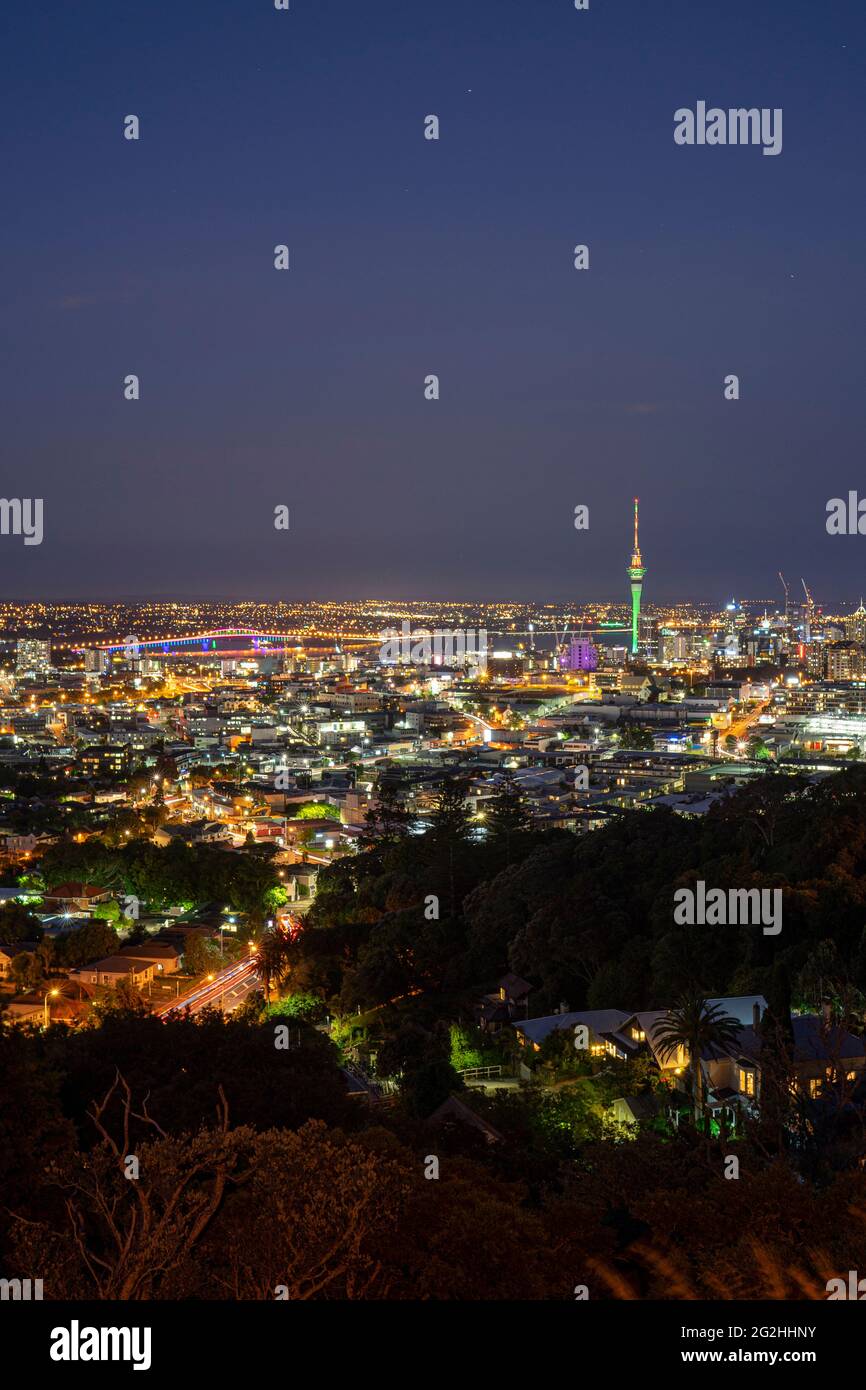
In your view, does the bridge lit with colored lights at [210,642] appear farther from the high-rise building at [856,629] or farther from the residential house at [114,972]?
the residential house at [114,972]

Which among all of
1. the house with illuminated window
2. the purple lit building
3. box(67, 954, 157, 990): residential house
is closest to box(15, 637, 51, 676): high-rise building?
the purple lit building

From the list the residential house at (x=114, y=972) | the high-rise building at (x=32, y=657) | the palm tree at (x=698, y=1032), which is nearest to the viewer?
the palm tree at (x=698, y=1032)

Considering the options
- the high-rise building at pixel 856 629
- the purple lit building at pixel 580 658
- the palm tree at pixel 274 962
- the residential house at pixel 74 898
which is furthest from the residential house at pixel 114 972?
the high-rise building at pixel 856 629

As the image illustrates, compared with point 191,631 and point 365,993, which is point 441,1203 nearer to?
point 365,993

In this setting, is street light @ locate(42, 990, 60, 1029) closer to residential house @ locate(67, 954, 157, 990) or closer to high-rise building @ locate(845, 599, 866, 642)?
residential house @ locate(67, 954, 157, 990)

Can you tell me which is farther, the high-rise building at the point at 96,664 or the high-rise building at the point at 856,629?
the high-rise building at the point at 856,629

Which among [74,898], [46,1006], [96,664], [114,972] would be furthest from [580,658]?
[46,1006]

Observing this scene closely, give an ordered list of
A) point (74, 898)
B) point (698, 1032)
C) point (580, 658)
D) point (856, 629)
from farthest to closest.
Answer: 1. point (856, 629)
2. point (580, 658)
3. point (74, 898)
4. point (698, 1032)

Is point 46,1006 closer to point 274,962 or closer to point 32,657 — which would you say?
point 274,962
